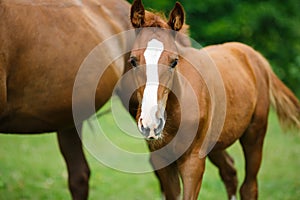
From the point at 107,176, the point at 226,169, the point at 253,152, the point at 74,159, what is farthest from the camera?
the point at 107,176

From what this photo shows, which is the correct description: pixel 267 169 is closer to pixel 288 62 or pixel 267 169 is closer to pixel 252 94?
pixel 252 94

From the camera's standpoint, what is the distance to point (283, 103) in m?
5.76

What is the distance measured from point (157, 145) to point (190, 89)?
467 mm

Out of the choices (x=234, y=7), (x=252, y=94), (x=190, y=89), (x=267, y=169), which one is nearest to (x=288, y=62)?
(x=234, y=7)

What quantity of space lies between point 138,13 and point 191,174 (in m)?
1.17

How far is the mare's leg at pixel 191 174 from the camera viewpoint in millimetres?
4262

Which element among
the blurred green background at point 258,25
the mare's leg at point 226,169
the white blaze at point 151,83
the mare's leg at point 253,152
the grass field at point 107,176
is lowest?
the blurred green background at point 258,25

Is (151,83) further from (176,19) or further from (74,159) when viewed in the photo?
(74,159)

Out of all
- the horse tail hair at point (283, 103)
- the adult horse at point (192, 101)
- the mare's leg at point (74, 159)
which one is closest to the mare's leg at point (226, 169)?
the adult horse at point (192, 101)

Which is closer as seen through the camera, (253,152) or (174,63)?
(174,63)

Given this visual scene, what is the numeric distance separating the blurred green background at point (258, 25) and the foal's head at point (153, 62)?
39.8ft

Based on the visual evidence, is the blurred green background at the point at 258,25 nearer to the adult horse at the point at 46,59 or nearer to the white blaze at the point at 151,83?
the adult horse at the point at 46,59

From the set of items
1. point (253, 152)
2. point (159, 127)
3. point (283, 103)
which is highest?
point (159, 127)

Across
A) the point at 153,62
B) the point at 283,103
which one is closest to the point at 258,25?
the point at 283,103
